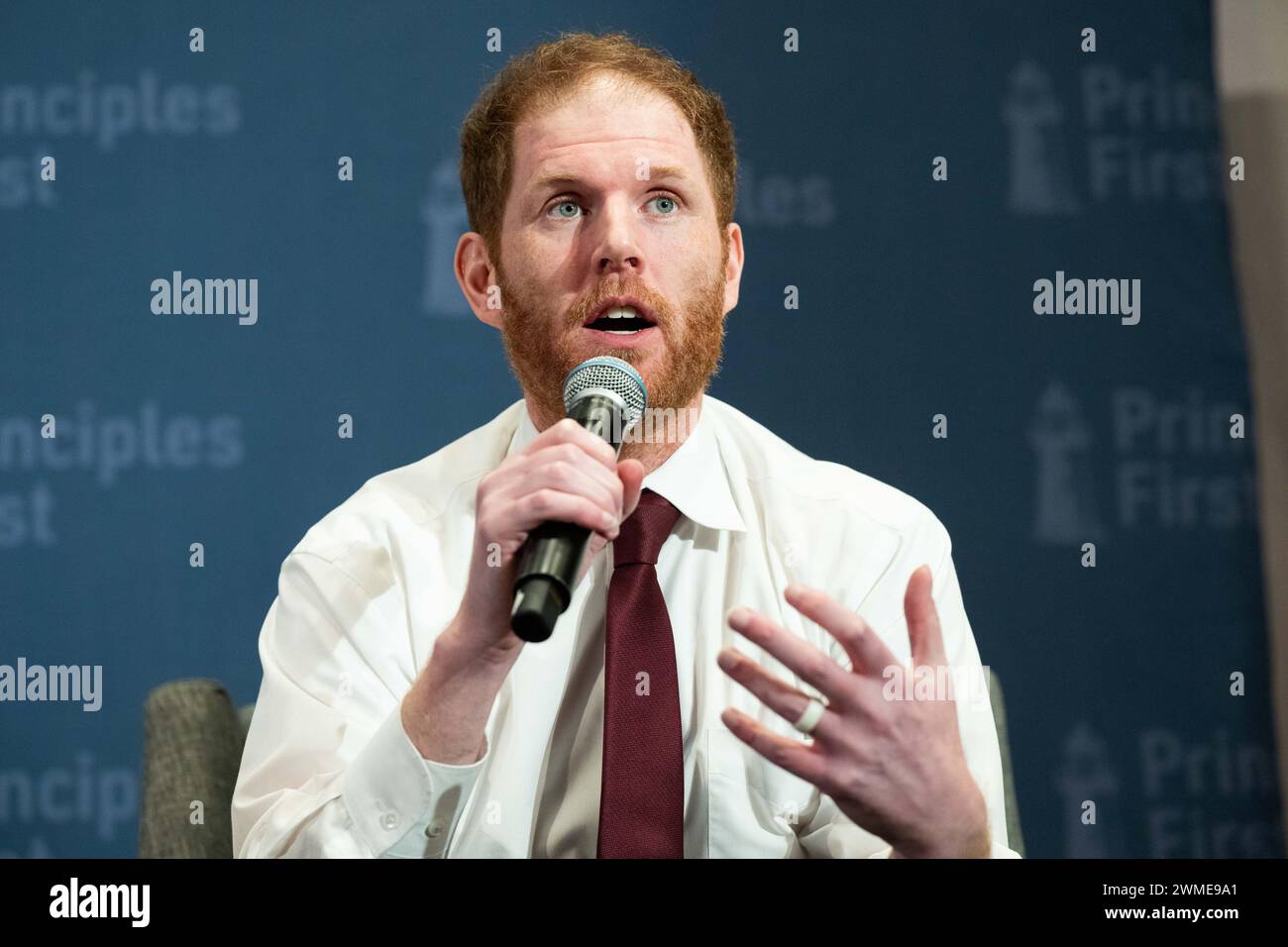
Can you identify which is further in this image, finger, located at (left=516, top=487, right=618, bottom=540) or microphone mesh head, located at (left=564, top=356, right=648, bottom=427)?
microphone mesh head, located at (left=564, top=356, right=648, bottom=427)

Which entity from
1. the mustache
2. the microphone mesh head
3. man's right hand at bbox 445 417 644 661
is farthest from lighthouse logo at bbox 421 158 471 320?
man's right hand at bbox 445 417 644 661

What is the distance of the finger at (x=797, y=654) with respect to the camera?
1.05 m

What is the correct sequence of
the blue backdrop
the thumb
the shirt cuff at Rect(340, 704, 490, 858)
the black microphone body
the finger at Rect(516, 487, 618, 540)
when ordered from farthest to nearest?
the blue backdrop
the shirt cuff at Rect(340, 704, 490, 858)
the thumb
the finger at Rect(516, 487, 618, 540)
the black microphone body

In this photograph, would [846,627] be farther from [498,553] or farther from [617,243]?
[617,243]

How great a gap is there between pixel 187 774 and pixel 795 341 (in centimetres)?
103

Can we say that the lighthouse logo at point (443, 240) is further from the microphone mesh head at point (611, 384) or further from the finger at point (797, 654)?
the finger at point (797, 654)

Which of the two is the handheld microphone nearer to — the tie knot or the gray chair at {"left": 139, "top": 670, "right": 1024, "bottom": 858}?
the tie knot

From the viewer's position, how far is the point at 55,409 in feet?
5.51

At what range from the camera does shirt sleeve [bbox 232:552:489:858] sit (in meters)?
1.30

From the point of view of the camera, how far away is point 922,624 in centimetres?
113

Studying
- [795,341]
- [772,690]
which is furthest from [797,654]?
[795,341]

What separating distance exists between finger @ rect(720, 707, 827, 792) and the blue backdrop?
0.61 m

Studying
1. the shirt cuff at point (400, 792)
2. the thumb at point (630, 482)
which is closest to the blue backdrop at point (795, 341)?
the shirt cuff at point (400, 792)

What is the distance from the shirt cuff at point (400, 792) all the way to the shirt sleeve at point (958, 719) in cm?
43
